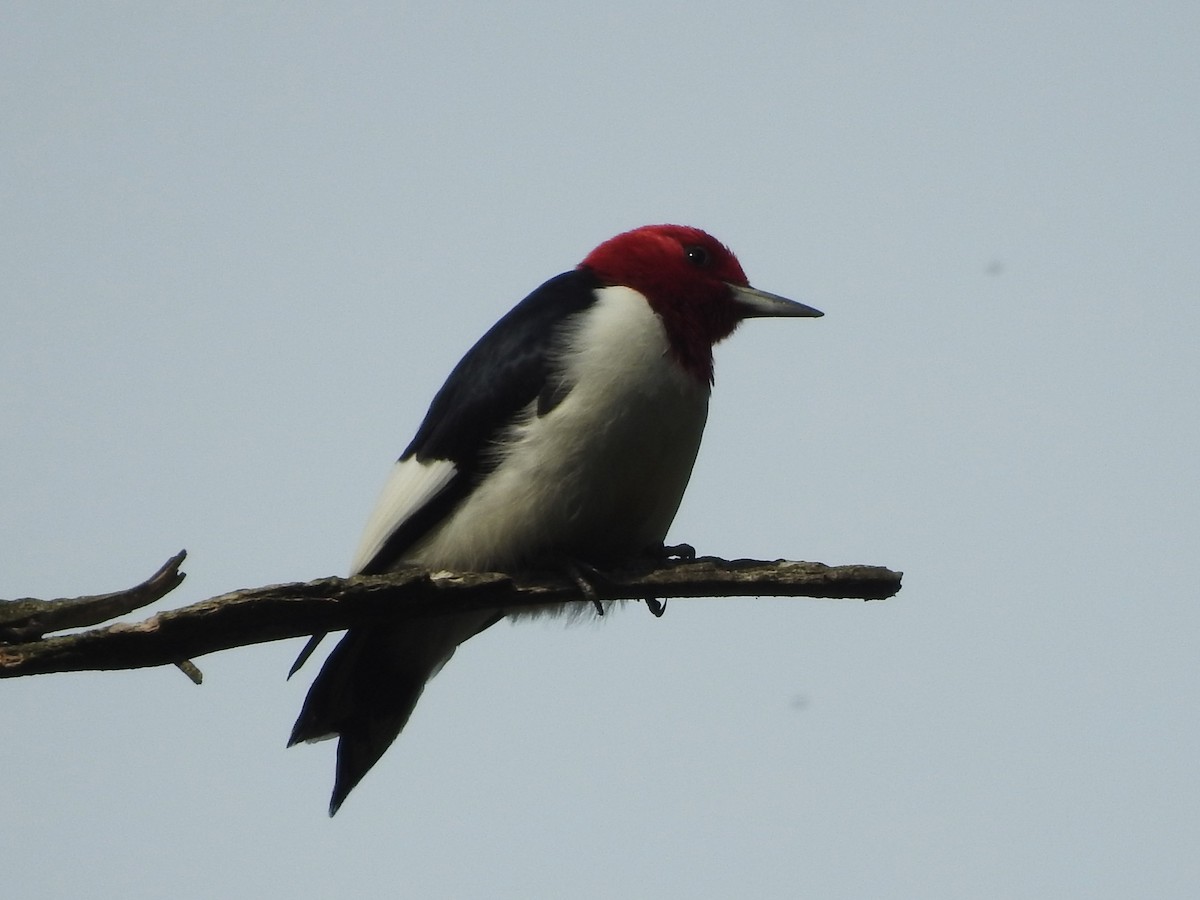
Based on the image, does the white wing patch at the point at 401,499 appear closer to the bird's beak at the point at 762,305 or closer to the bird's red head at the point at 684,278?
the bird's red head at the point at 684,278

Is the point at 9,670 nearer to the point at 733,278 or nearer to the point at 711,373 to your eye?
the point at 711,373

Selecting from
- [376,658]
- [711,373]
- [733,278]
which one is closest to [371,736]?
[376,658]

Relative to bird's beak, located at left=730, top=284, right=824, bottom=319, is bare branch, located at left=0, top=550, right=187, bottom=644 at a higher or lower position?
lower

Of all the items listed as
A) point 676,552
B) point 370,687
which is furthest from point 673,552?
point 370,687

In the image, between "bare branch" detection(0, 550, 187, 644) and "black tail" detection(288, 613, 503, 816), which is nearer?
"bare branch" detection(0, 550, 187, 644)

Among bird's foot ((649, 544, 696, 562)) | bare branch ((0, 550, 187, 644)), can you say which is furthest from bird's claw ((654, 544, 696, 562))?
bare branch ((0, 550, 187, 644))

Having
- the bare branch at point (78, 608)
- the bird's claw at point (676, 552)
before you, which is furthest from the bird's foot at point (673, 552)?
the bare branch at point (78, 608)

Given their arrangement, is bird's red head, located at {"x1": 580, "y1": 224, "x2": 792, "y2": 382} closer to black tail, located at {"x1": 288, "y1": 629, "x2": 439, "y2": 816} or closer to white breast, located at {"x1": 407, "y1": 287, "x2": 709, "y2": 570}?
white breast, located at {"x1": 407, "y1": 287, "x2": 709, "y2": 570}
